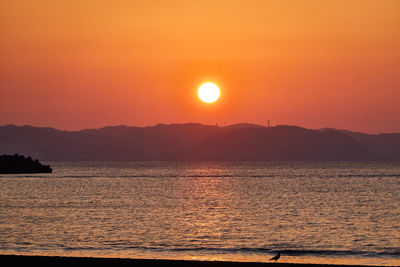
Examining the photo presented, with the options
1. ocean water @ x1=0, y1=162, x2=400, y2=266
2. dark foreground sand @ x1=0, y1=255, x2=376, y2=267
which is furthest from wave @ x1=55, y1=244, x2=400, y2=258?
dark foreground sand @ x1=0, y1=255, x2=376, y2=267

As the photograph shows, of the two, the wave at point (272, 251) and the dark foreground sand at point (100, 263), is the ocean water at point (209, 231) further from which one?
the dark foreground sand at point (100, 263)

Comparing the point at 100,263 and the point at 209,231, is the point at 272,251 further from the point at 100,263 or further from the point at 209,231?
the point at 100,263

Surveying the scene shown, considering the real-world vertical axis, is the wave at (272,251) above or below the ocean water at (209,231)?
below

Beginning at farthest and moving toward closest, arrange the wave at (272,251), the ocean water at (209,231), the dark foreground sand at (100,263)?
the ocean water at (209,231)
the wave at (272,251)
the dark foreground sand at (100,263)

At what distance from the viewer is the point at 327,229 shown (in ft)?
194

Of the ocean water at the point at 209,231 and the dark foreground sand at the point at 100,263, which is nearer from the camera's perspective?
the dark foreground sand at the point at 100,263

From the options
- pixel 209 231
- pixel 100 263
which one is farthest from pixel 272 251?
pixel 100 263

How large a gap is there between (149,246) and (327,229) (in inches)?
723

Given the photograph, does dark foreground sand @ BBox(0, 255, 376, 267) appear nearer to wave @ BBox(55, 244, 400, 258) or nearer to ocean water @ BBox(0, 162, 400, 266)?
ocean water @ BBox(0, 162, 400, 266)

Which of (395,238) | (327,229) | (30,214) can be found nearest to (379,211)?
(327,229)

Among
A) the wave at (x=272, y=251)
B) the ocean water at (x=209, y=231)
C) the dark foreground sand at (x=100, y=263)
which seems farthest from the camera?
the ocean water at (x=209, y=231)

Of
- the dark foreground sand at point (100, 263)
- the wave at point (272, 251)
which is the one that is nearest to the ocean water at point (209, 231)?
the wave at point (272, 251)

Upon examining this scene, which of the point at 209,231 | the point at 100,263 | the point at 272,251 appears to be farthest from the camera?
the point at 209,231

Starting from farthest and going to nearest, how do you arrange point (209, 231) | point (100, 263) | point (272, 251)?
1. point (209, 231)
2. point (272, 251)
3. point (100, 263)
